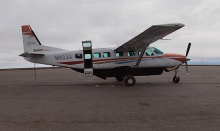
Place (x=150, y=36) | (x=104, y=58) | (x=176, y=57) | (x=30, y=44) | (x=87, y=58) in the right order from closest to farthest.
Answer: (x=150, y=36)
(x=87, y=58)
(x=104, y=58)
(x=176, y=57)
(x=30, y=44)

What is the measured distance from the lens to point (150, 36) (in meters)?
11.0

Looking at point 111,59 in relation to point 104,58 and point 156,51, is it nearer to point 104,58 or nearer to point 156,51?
point 104,58

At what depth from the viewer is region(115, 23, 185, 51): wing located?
9427 mm

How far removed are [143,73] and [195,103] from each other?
643cm

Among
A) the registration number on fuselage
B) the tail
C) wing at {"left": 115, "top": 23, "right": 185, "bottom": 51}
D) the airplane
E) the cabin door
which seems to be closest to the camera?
wing at {"left": 115, "top": 23, "right": 185, "bottom": 51}

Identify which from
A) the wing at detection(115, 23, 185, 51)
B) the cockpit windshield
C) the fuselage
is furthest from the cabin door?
the cockpit windshield

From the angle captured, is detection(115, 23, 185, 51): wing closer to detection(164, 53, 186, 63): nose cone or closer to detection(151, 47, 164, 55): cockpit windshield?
detection(151, 47, 164, 55): cockpit windshield

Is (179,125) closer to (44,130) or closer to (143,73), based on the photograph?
(44,130)

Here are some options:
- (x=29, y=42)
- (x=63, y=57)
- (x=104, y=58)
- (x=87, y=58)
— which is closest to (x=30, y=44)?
(x=29, y=42)

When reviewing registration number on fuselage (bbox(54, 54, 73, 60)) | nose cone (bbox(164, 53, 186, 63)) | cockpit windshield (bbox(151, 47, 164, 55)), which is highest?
cockpit windshield (bbox(151, 47, 164, 55))

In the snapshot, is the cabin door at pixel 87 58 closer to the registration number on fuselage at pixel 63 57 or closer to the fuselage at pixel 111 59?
the fuselage at pixel 111 59

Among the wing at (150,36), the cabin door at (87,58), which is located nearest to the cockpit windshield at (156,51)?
the wing at (150,36)

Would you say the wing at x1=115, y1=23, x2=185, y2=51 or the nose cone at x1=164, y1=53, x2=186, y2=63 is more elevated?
the wing at x1=115, y1=23, x2=185, y2=51

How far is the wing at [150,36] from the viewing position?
371 inches
